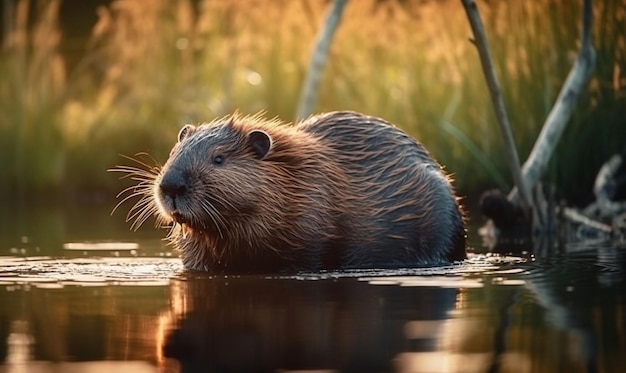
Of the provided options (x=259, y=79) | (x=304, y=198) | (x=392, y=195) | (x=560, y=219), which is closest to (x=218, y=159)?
(x=304, y=198)

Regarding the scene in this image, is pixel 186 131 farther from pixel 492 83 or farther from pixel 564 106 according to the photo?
pixel 564 106

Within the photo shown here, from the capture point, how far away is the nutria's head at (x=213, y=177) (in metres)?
5.61

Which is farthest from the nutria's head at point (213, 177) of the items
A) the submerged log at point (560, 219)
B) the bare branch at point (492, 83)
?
the submerged log at point (560, 219)

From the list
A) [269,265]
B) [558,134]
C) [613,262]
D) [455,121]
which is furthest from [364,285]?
[455,121]

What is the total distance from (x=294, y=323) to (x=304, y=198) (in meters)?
1.86

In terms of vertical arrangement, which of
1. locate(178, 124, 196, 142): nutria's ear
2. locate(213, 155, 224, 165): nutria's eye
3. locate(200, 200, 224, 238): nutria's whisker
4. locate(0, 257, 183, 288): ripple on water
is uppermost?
locate(178, 124, 196, 142): nutria's ear

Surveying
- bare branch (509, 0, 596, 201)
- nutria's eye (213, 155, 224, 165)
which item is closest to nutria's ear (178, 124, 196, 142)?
nutria's eye (213, 155, 224, 165)

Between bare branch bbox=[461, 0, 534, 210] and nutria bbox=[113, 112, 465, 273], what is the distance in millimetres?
650

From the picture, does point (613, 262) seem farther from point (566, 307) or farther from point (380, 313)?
point (380, 313)

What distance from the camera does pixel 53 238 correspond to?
25.0ft

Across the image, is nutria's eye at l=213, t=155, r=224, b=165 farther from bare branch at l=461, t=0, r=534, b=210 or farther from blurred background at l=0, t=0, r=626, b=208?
blurred background at l=0, t=0, r=626, b=208

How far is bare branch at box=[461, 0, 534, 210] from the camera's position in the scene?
22.0 ft

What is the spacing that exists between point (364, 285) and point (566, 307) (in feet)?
3.02

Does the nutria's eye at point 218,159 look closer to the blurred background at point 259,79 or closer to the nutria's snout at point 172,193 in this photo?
the nutria's snout at point 172,193
